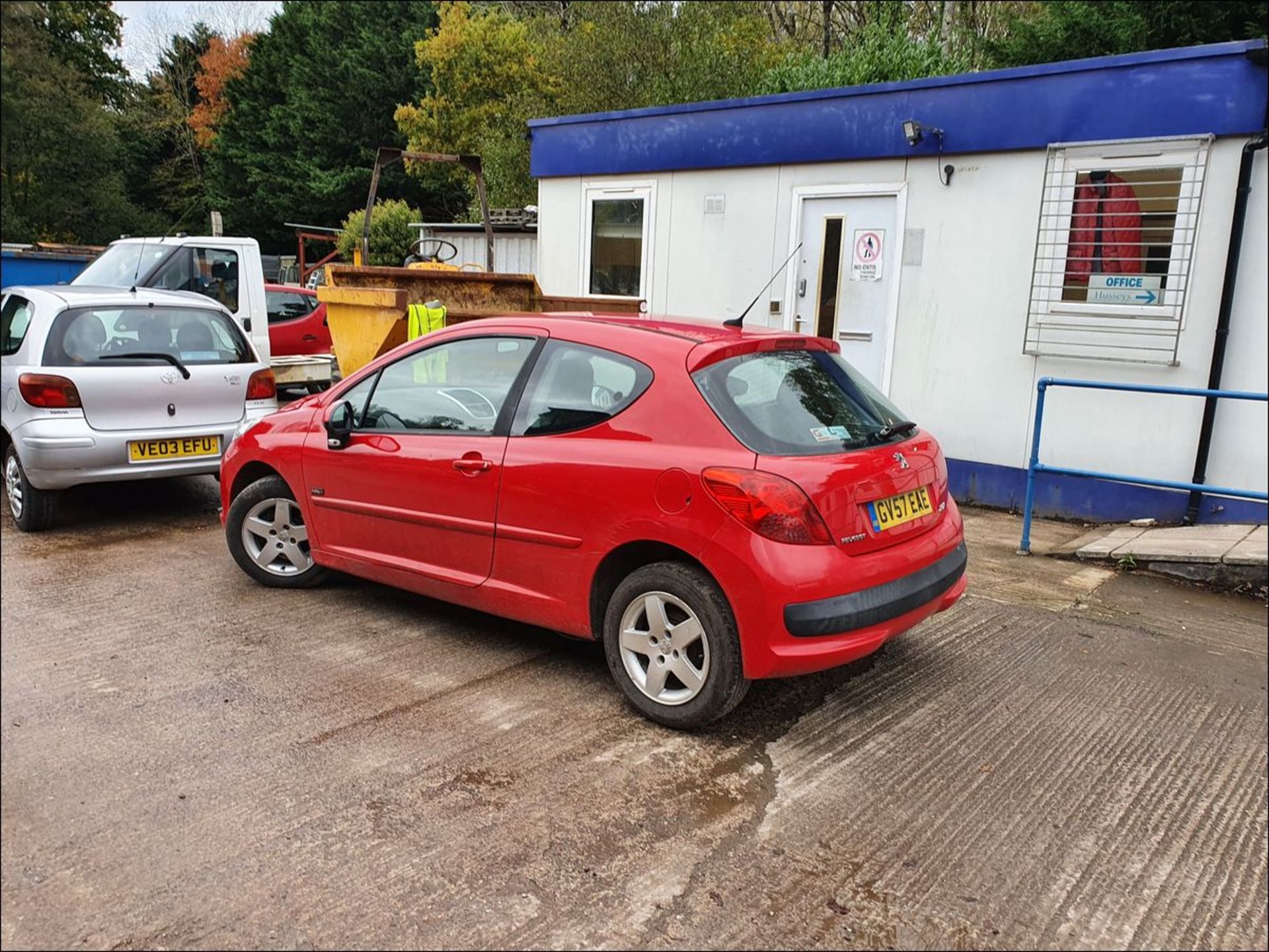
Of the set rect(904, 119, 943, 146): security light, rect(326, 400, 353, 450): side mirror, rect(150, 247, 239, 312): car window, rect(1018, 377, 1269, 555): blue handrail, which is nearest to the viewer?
rect(326, 400, 353, 450): side mirror

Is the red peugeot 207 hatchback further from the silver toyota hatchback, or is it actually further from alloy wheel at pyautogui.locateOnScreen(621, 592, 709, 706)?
the silver toyota hatchback

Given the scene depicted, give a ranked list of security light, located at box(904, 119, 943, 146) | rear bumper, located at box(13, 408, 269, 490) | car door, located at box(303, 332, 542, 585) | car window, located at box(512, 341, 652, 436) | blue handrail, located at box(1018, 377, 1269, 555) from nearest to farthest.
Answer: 1. car window, located at box(512, 341, 652, 436)
2. car door, located at box(303, 332, 542, 585)
3. blue handrail, located at box(1018, 377, 1269, 555)
4. rear bumper, located at box(13, 408, 269, 490)
5. security light, located at box(904, 119, 943, 146)

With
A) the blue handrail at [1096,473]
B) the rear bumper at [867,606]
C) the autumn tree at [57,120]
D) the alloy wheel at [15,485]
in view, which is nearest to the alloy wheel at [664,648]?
the rear bumper at [867,606]

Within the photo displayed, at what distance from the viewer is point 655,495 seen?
11.9ft

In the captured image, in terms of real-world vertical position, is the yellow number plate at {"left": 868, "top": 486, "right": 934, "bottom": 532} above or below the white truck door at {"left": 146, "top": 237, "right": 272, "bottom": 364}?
below

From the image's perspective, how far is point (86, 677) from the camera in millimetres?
3965

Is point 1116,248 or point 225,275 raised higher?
point 1116,248

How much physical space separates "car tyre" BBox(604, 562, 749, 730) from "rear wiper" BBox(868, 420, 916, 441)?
0.95 metres

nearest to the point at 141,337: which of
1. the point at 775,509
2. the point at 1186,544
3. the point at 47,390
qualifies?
the point at 47,390

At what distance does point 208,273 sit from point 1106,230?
8.44 m

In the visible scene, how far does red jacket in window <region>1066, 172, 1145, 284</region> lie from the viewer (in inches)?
273

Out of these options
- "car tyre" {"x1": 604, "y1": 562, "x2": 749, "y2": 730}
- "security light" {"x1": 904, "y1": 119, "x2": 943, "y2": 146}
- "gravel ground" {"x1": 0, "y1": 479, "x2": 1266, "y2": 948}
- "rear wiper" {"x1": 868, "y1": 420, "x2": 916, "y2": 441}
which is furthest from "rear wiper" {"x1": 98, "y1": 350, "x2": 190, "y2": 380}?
"security light" {"x1": 904, "y1": 119, "x2": 943, "y2": 146}

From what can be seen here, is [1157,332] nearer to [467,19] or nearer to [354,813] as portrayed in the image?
[354,813]

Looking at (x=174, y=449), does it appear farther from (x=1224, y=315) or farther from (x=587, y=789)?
(x=1224, y=315)
